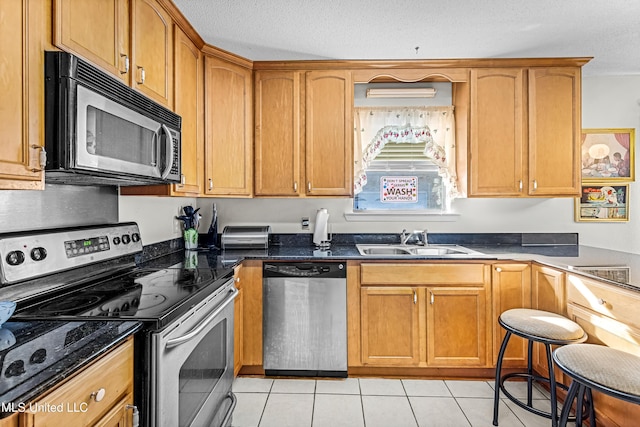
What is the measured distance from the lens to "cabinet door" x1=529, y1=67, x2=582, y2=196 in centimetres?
260

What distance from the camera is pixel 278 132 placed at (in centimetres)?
268

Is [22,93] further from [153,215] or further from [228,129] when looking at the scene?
[228,129]

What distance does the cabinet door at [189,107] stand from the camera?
6.83 feet

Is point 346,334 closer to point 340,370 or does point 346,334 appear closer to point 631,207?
point 340,370

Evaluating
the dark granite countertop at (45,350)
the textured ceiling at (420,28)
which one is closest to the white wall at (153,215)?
the dark granite countertop at (45,350)

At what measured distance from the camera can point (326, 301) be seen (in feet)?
7.72

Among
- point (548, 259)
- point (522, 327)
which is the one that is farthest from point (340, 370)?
point (548, 259)

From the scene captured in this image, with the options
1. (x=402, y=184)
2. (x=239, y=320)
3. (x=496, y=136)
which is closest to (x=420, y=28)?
(x=496, y=136)

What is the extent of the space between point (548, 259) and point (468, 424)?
1.14 m

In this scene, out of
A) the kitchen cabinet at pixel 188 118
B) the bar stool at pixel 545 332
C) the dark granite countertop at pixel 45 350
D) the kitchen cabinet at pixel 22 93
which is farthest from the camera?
the kitchen cabinet at pixel 188 118

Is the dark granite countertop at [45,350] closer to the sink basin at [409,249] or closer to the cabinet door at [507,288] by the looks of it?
the sink basin at [409,249]

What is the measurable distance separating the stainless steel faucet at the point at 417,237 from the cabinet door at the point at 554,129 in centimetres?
86

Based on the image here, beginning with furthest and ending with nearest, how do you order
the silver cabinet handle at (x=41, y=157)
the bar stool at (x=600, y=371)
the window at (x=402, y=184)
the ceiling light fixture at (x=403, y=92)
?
the window at (x=402, y=184) → the ceiling light fixture at (x=403, y=92) → the bar stool at (x=600, y=371) → the silver cabinet handle at (x=41, y=157)

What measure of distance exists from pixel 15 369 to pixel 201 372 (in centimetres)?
79
